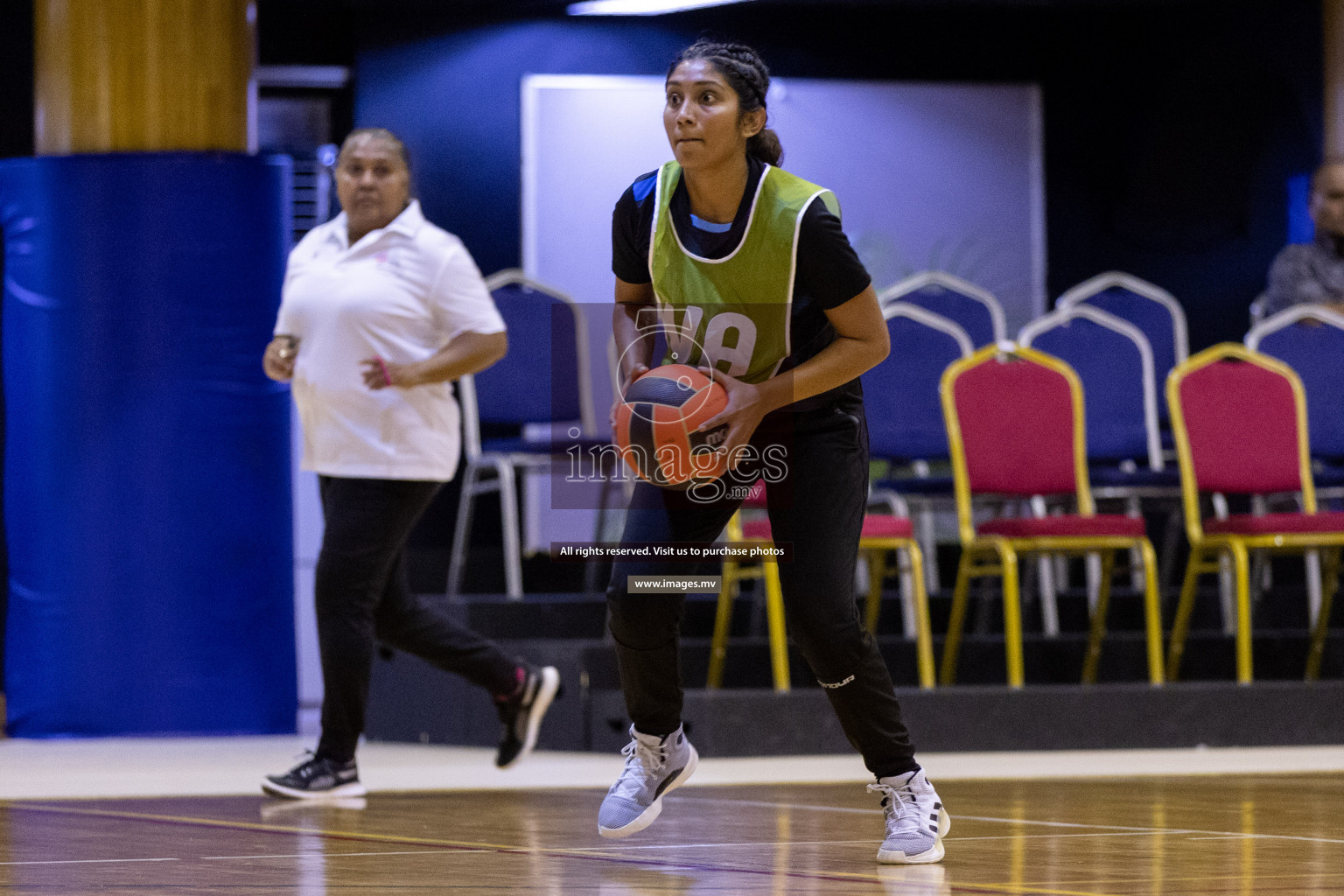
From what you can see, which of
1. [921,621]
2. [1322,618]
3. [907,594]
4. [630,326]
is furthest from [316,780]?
[1322,618]

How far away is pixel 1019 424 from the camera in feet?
17.6

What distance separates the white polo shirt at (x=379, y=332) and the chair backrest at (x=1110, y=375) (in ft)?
8.78

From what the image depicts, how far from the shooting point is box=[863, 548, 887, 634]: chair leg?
5410 mm

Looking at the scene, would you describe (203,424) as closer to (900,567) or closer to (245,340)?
(245,340)

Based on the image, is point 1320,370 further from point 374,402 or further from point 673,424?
point 673,424

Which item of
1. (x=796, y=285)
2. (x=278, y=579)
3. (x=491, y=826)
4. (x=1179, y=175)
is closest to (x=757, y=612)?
(x=278, y=579)

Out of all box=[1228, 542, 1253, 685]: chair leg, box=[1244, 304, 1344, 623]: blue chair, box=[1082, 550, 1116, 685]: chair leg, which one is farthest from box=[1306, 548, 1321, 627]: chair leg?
box=[1082, 550, 1116, 685]: chair leg

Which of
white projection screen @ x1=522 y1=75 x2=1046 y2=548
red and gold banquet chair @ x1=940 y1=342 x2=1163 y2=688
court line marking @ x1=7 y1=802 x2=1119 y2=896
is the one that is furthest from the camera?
white projection screen @ x1=522 y1=75 x2=1046 y2=548

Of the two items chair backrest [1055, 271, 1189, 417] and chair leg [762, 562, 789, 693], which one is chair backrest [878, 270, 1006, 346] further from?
chair leg [762, 562, 789, 693]

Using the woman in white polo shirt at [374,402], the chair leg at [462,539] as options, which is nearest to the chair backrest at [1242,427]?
the chair leg at [462,539]

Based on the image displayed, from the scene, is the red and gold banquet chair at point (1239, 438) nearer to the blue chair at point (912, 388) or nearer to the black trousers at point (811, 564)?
the blue chair at point (912, 388)

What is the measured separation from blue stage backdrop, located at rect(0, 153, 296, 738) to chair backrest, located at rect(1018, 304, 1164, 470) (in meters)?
2.57

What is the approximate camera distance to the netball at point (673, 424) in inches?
102

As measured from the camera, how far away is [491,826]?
3154 mm
